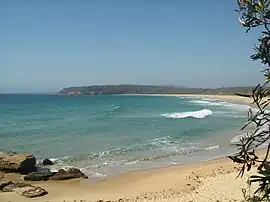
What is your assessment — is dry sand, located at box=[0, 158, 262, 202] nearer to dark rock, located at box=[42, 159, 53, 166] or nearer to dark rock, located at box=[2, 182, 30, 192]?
dark rock, located at box=[2, 182, 30, 192]

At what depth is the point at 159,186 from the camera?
47.9 feet

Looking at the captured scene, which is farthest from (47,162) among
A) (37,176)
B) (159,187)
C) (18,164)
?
(159,187)

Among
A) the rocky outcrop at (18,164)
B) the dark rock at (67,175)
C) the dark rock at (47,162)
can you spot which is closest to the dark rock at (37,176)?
the dark rock at (67,175)

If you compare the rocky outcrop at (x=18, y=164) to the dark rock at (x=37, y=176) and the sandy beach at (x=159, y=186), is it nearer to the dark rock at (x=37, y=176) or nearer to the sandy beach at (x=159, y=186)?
the sandy beach at (x=159, y=186)

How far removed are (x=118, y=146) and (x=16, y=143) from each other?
814cm

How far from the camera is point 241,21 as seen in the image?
12.0 ft

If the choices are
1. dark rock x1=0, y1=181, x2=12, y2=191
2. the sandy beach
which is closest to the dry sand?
the sandy beach

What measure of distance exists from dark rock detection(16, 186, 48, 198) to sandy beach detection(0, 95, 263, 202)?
201mm

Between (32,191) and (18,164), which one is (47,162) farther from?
(32,191)

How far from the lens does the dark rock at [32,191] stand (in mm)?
13234

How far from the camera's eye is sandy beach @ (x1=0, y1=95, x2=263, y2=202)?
42.2 feet

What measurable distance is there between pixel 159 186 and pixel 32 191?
4744mm

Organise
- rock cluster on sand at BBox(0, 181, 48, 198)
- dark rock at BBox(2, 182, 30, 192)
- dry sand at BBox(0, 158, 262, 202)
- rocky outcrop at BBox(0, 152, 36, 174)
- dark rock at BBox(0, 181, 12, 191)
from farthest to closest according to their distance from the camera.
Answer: rocky outcrop at BBox(0, 152, 36, 174)
dark rock at BBox(0, 181, 12, 191)
dark rock at BBox(2, 182, 30, 192)
rock cluster on sand at BBox(0, 181, 48, 198)
dry sand at BBox(0, 158, 262, 202)

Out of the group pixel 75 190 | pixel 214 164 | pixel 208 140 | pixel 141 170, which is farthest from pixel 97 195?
pixel 208 140
